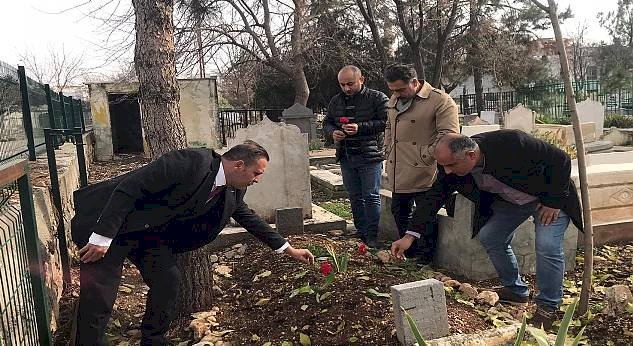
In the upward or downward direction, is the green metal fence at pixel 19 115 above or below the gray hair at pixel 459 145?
above

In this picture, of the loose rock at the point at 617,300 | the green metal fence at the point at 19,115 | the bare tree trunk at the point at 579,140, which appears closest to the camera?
the bare tree trunk at the point at 579,140

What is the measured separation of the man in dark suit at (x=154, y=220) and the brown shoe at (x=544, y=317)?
5.93 feet

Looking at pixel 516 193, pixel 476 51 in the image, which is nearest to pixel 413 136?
pixel 516 193

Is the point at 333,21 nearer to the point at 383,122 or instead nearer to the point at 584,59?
the point at 383,122

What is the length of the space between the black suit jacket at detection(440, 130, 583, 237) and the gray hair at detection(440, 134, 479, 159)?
0.20m

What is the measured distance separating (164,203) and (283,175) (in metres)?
3.05

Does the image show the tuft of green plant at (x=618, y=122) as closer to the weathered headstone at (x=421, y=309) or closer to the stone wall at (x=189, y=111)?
the stone wall at (x=189, y=111)

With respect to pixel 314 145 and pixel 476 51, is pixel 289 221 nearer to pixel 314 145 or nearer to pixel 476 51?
pixel 314 145

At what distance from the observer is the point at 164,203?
9.07 ft

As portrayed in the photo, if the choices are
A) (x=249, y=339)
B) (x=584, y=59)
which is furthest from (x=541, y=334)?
(x=584, y=59)

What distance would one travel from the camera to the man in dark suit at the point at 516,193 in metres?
3.05

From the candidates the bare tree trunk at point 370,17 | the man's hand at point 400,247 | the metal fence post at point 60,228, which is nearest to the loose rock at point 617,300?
the man's hand at point 400,247

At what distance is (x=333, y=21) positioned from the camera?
19.8 m

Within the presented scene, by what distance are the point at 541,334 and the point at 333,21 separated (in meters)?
18.4
